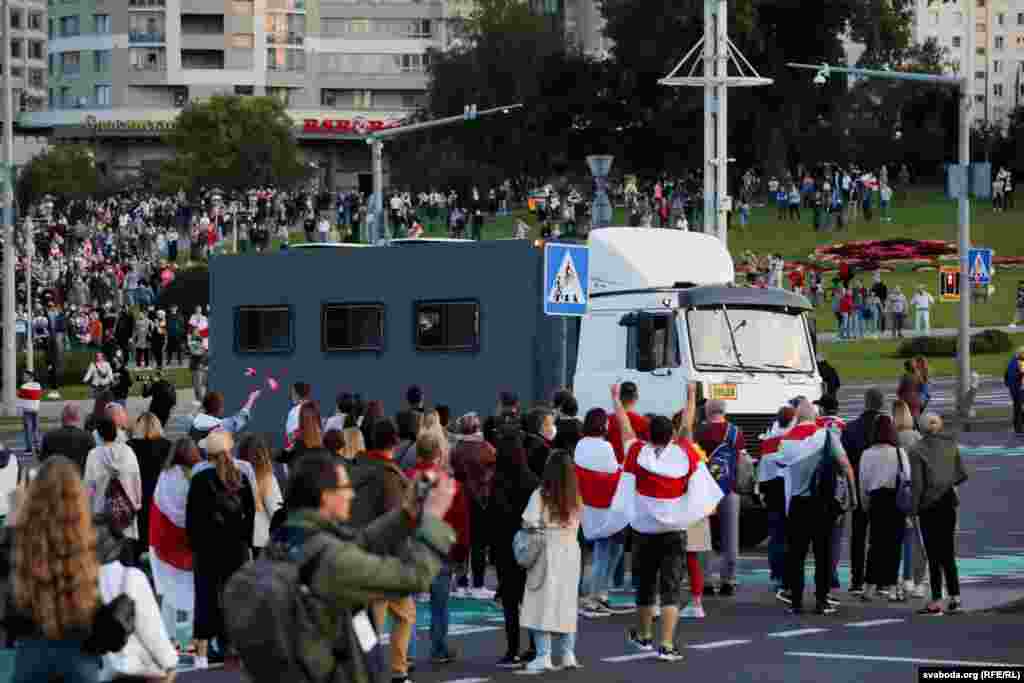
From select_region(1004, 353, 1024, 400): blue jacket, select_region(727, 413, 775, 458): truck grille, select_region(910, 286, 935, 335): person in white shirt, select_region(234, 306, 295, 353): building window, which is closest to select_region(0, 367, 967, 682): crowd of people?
select_region(727, 413, 775, 458): truck grille

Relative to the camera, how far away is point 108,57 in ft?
540

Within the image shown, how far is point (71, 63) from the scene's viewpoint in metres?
168

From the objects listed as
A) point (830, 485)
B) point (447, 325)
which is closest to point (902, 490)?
point (830, 485)

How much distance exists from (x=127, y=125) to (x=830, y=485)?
481 feet

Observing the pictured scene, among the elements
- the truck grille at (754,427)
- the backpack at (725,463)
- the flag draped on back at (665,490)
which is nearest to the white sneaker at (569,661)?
the flag draped on back at (665,490)

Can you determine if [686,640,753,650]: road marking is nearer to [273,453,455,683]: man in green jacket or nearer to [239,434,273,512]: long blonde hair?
[239,434,273,512]: long blonde hair

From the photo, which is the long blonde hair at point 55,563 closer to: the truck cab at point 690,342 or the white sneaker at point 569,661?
the white sneaker at point 569,661

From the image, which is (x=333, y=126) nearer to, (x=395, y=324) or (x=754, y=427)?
(x=395, y=324)

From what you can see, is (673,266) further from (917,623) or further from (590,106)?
(590,106)

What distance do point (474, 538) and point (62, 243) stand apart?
5914 centimetres

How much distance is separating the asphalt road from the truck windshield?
373 centimetres

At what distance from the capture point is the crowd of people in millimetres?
8461

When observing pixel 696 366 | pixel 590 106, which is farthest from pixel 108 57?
pixel 696 366

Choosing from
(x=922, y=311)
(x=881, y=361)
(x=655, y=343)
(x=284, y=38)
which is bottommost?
(x=881, y=361)
